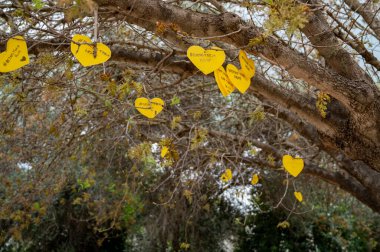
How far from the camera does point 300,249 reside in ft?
21.8

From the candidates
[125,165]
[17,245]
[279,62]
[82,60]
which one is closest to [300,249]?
[125,165]

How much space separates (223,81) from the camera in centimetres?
162

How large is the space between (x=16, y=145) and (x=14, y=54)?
7.92 feet

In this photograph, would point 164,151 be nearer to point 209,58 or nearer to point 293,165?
point 293,165

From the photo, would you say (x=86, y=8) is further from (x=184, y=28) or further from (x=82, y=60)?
(x=184, y=28)

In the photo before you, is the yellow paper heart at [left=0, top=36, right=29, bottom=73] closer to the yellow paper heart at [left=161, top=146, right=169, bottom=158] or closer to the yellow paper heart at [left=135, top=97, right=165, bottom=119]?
the yellow paper heart at [left=135, top=97, right=165, bottom=119]

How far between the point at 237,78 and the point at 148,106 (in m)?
0.47

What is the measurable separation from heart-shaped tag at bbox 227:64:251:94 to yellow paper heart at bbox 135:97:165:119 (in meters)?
0.43

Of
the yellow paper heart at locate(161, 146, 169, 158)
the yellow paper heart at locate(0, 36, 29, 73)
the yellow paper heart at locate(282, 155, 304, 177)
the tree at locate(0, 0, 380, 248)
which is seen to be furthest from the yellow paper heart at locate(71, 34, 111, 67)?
the yellow paper heart at locate(282, 155, 304, 177)

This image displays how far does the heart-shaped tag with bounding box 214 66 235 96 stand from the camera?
1.60 metres

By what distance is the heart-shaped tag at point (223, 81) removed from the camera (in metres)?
1.60

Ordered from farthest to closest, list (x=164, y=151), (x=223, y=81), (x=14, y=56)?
1. (x=164, y=151)
2. (x=223, y=81)
3. (x=14, y=56)

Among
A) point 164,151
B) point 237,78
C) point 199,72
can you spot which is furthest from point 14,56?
point 199,72

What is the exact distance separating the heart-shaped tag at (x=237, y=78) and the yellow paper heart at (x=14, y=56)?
0.72 m
